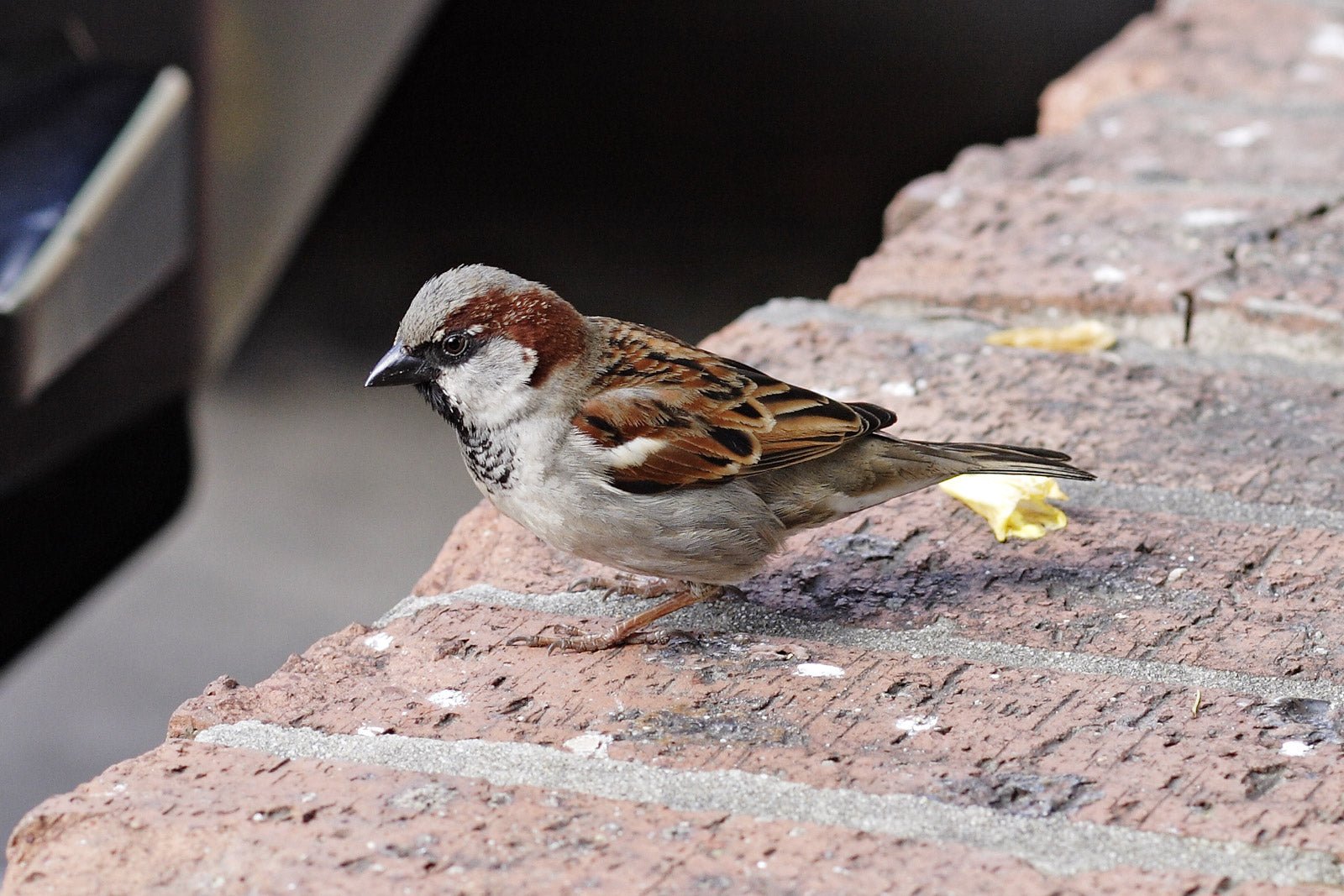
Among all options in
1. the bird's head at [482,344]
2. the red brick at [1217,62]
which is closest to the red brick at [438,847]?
the bird's head at [482,344]

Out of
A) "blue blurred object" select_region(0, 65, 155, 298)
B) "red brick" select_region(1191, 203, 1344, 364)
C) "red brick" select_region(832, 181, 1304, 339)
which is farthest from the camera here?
"blue blurred object" select_region(0, 65, 155, 298)

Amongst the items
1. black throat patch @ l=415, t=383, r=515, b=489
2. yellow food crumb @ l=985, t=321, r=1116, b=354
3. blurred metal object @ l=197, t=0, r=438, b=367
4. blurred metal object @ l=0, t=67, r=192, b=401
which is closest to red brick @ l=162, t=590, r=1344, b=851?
black throat patch @ l=415, t=383, r=515, b=489

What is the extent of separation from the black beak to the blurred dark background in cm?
102

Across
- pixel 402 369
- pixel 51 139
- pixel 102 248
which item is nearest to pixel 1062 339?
pixel 402 369

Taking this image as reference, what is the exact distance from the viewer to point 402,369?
1.91 meters

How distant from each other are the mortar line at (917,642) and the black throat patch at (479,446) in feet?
0.51

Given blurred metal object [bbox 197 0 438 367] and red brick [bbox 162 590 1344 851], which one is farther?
blurred metal object [bbox 197 0 438 367]

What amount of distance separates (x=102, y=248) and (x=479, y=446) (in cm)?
99

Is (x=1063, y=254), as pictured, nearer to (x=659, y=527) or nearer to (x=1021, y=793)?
(x=659, y=527)

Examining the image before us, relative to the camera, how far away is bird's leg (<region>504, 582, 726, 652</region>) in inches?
62.9

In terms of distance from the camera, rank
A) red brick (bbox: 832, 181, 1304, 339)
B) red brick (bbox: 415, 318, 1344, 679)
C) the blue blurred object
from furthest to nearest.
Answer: the blue blurred object, red brick (bbox: 832, 181, 1304, 339), red brick (bbox: 415, 318, 1344, 679)

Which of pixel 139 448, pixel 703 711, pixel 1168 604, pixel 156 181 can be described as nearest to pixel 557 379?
pixel 703 711

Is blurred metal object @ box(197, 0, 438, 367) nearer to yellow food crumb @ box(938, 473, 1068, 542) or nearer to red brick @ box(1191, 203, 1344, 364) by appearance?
yellow food crumb @ box(938, 473, 1068, 542)

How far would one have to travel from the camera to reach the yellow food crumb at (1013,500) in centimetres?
182
